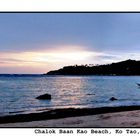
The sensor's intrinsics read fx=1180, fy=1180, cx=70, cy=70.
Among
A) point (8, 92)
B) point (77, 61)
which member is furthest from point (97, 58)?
point (8, 92)

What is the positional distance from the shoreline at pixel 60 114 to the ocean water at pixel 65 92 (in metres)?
0.04

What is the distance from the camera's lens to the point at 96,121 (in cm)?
1034

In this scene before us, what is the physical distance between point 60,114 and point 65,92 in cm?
20

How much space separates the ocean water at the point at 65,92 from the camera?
33.9 feet

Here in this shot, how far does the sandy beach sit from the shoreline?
0.03 m

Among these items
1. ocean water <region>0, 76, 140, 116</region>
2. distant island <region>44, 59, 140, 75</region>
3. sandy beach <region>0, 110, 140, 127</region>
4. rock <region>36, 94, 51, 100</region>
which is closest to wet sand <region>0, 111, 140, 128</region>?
sandy beach <region>0, 110, 140, 127</region>

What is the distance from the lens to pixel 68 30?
33.9 ft

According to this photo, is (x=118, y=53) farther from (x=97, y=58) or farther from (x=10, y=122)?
(x=10, y=122)

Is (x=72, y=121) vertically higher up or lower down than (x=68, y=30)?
lower down

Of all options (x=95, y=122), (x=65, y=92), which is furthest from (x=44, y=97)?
(x=95, y=122)

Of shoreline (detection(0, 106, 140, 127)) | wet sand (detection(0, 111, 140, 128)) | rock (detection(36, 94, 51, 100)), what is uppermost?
rock (detection(36, 94, 51, 100))

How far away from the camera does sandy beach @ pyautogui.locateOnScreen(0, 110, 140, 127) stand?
10.3 meters

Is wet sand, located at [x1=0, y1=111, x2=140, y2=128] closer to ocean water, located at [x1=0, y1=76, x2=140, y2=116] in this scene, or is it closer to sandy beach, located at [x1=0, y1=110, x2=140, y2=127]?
sandy beach, located at [x1=0, y1=110, x2=140, y2=127]

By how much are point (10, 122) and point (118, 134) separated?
37.4 inches
